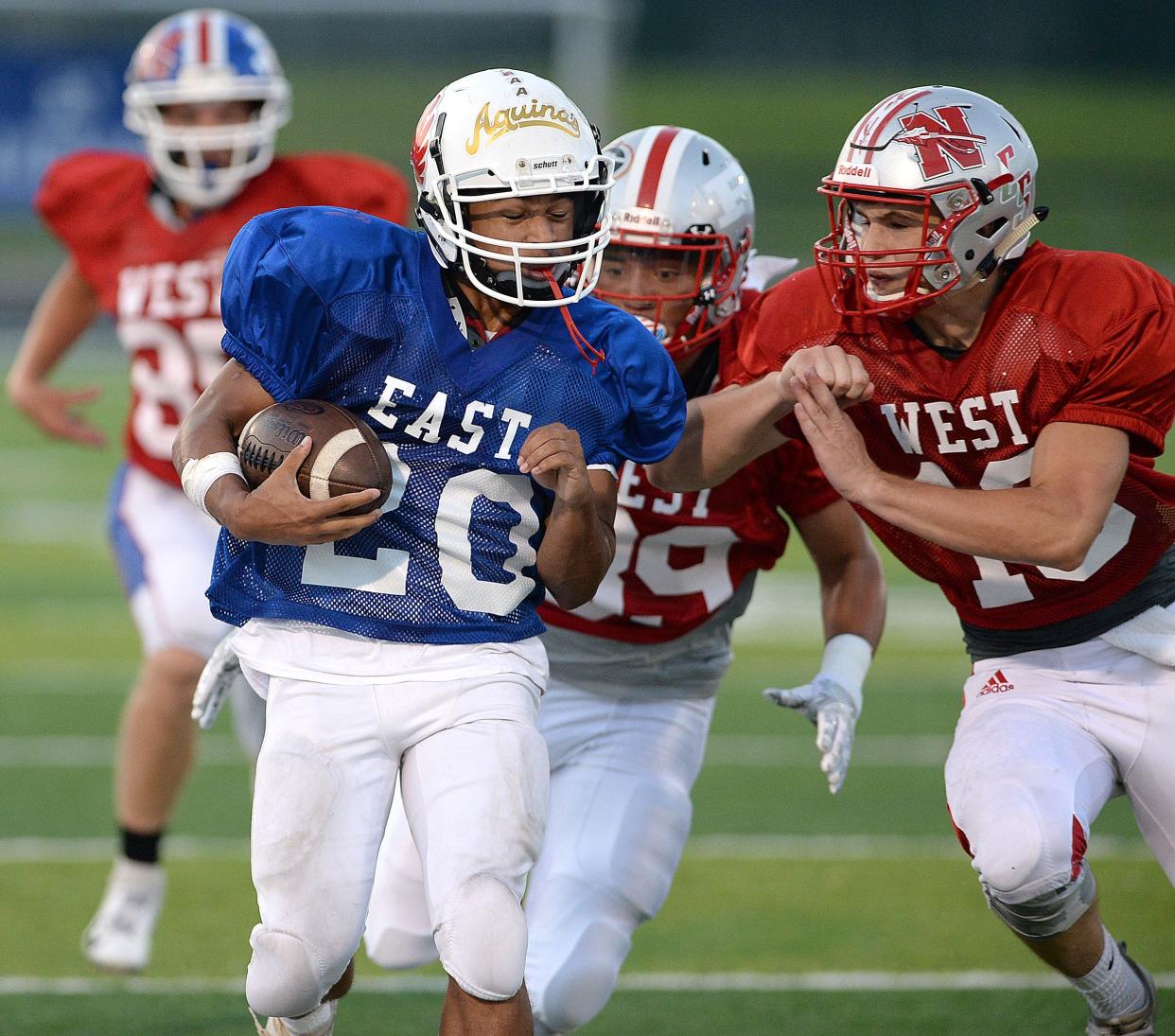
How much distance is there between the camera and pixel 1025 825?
2936 millimetres

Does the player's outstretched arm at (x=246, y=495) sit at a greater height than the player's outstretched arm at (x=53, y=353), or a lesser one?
greater

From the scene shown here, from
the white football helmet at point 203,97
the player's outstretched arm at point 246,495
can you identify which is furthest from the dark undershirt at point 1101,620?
the white football helmet at point 203,97

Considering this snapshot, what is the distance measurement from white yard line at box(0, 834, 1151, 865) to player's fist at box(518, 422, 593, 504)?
2.81m

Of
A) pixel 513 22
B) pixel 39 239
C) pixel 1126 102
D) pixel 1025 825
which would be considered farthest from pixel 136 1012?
pixel 1126 102

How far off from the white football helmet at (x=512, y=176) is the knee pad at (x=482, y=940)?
932 millimetres

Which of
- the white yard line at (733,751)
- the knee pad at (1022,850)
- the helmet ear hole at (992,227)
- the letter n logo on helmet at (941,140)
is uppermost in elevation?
the letter n logo on helmet at (941,140)

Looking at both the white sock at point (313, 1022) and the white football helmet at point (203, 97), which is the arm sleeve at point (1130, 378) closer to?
the white sock at point (313, 1022)

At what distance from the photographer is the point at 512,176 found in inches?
114

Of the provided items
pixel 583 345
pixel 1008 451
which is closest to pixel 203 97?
pixel 583 345

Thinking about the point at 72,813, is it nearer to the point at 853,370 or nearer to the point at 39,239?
the point at 853,370

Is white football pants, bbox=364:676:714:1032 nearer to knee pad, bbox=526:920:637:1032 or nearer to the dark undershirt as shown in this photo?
knee pad, bbox=526:920:637:1032

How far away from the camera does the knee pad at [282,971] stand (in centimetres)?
274

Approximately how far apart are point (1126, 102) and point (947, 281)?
25.6 m

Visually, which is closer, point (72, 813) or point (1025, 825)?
point (1025, 825)
